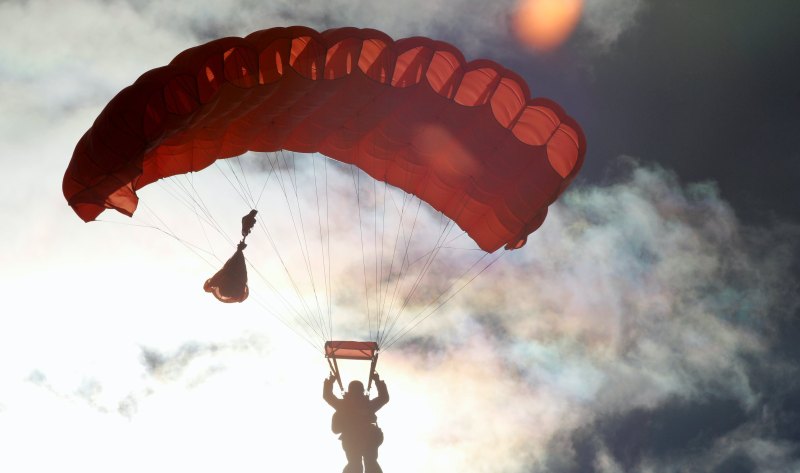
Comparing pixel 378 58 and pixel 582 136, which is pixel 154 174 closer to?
pixel 378 58

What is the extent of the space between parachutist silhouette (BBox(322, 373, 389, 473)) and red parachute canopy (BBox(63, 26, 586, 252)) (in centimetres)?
341

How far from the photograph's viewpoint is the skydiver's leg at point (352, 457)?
9578 mm

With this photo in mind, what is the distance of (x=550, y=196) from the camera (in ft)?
34.7

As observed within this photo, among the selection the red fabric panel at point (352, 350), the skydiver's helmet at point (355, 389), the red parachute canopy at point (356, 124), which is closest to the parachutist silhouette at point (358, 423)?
the skydiver's helmet at point (355, 389)

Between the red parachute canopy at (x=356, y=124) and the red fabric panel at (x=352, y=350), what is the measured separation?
2.91 meters

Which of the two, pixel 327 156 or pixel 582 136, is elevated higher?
pixel 327 156

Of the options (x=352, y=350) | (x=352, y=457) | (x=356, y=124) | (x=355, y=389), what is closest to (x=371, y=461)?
(x=352, y=457)

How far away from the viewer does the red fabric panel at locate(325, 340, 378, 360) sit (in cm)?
1016

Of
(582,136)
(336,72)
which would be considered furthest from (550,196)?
(336,72)

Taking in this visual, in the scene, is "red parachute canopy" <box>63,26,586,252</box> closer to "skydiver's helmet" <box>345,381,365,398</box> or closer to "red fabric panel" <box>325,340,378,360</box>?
"red fabric panel" <box>325,340,378,360</box>

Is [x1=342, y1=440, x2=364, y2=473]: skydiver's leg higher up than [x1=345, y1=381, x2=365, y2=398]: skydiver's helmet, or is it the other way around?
[x1=345, y1=381, x2=365, y2=398]: skydiver's helmet

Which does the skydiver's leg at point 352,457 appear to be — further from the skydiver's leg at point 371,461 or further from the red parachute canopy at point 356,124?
the red parachute canopy at point 356,124

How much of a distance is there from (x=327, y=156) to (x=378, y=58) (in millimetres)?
2475

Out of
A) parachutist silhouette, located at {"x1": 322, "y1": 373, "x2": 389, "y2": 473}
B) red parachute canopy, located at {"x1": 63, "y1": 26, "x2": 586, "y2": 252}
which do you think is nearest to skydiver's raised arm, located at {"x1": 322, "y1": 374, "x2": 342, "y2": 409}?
parachutist silhouette, located at {"x1": 322, "y1": 373, "x2": 389, "y2": 473}
